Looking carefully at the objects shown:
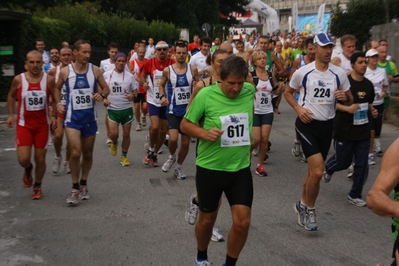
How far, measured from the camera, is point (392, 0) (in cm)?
2348

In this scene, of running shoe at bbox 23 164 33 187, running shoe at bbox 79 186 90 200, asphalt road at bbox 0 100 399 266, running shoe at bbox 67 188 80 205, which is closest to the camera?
asphalt road at bbox 0 100 399 266

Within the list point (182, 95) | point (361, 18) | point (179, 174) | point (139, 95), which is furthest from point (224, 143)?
point (361, 18)

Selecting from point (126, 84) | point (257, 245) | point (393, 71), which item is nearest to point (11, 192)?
point (126, 84)

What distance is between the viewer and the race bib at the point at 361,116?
8477mm

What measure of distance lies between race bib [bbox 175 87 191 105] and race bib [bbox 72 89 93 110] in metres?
1.79

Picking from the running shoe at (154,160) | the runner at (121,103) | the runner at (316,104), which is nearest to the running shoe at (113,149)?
the runner at (121,103)

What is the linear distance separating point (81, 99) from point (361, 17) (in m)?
16.8

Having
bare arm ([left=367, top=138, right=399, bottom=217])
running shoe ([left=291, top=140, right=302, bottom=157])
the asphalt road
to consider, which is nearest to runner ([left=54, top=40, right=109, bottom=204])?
the asphalt road

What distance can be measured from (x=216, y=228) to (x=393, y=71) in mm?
6308

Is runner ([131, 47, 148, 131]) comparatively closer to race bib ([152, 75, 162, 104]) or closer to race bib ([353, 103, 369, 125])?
race bib ([152, 75, 162, 104])

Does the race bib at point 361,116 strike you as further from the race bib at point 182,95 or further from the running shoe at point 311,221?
the race bib at point 182,95

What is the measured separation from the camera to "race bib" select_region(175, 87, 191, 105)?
33.3ft

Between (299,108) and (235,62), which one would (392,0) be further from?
(235,62)

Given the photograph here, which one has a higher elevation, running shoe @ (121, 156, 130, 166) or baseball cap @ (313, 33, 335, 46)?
baseball cap @ (313, 33, 335, 46)
